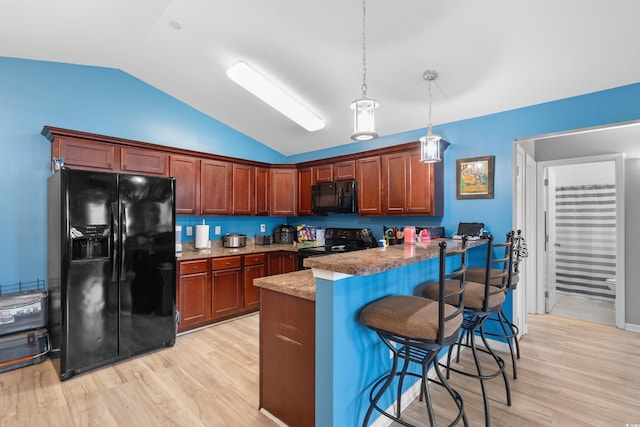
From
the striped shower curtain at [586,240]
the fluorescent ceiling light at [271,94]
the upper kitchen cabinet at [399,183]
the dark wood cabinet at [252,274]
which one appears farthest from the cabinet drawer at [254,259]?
the striped shower curtain at [586,240]

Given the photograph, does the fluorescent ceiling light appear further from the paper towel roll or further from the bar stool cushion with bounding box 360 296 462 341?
the bar stool cushion with bounding box 360 296 462 341

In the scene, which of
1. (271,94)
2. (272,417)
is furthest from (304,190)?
(272,417)

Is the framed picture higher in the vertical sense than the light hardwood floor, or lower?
higher

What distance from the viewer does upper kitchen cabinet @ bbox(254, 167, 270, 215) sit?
14.8 ft

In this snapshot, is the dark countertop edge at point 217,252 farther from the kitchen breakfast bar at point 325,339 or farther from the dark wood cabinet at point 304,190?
the kitchen breakfast bar at point 325,339

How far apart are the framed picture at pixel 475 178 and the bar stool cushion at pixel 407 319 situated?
6.76 ft

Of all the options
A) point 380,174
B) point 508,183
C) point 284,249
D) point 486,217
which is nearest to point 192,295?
point 284,249

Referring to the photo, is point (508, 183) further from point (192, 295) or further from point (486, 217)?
point (192, 295)

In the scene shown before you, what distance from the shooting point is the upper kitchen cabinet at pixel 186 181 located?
3656 mm

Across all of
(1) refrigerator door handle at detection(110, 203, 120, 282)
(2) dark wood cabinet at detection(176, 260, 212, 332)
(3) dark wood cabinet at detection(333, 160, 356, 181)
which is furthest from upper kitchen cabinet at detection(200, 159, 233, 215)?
(3) dark wood cabinet at detection(333, 160, 356, 181)

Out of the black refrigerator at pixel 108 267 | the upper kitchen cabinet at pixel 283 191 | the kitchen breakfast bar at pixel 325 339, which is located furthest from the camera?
the upper kitchen cabinet at pixel 283 191

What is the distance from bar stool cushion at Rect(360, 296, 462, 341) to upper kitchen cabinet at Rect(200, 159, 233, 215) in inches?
116

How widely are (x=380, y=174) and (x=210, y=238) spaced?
2563mm

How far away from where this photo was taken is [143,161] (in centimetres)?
343
